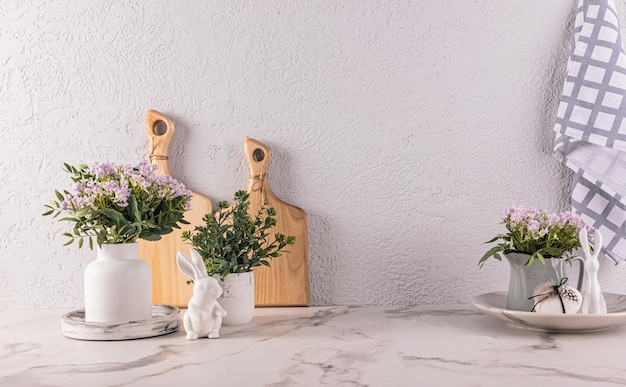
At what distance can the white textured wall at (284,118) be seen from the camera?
1379 mm

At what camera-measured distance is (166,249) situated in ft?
4.42

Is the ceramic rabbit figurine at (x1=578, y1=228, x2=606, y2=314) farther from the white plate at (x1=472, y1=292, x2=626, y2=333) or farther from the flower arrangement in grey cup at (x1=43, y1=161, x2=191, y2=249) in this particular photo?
the flower arrangement in grey cup at (x1=43, y1=161, x2=191, y2=249)

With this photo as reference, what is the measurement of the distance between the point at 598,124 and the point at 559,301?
44 cm

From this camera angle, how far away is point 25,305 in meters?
1.37

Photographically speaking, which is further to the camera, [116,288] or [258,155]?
[258,155]

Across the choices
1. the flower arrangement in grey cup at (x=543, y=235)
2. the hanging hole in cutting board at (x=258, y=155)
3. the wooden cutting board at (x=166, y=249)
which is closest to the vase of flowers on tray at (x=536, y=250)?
the flower arrangement in grey cup at (x=543, y=235)

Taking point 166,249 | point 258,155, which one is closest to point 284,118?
point 258,155

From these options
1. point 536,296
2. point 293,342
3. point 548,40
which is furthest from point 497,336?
point 548,40

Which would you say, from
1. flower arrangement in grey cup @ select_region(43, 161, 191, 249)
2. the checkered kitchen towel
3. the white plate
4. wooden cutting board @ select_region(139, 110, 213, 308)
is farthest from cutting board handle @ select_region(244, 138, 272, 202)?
the checkered kitchen towel

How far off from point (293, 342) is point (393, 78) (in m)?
0.64

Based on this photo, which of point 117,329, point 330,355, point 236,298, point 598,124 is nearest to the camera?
point 330,355

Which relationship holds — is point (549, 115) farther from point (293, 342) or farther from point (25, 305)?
point (25, 305)

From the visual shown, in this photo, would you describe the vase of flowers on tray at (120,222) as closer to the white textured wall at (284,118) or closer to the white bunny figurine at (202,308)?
the white bunny figurine at (202,308)

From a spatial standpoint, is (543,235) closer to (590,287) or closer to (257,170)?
(590,287)
